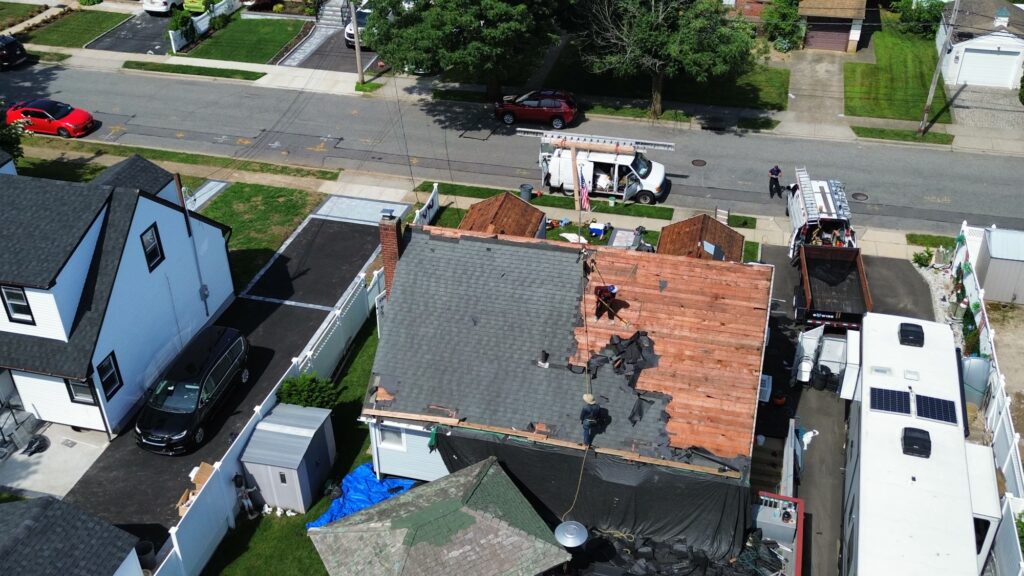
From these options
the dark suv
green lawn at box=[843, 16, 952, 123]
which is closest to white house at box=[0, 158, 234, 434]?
the dark suv

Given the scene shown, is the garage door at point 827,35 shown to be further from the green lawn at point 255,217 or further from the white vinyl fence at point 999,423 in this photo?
the green lawn at point 255,217

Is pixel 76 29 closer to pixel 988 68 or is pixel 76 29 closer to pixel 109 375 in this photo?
pixel 109 375

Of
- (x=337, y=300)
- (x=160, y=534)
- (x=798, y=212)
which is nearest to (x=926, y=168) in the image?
(x=798, y=212)

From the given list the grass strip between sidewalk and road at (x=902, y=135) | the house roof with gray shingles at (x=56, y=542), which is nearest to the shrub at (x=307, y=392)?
the house roof with gray shingles at (x=56, y=542)

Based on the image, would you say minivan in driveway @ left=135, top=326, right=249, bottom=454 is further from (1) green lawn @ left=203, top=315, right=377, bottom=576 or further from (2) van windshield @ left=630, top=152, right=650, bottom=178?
(2) van windshield @ left=630, top=152, right=650, bottom=178

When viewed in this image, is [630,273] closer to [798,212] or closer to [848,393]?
[848,393]

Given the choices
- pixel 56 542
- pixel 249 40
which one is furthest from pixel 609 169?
pixel 249 40

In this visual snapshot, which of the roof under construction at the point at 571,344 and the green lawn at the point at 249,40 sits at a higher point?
the roof under construction at the point at 571,344
